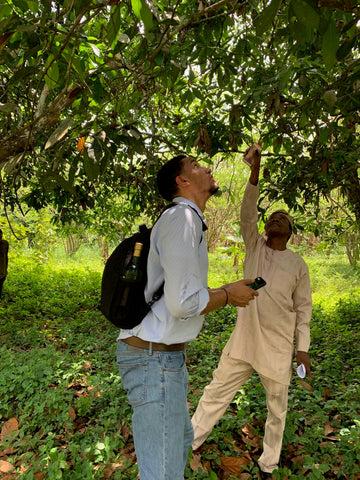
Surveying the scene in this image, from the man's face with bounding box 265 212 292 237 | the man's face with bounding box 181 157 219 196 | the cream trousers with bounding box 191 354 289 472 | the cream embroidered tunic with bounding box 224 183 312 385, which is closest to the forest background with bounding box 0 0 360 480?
the cream trousers with bounding box 191 354 289 472

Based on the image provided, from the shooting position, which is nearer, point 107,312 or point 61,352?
point 107,312

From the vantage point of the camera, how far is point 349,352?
4555 millimetres

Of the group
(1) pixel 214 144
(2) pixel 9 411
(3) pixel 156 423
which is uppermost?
(1) pixel 214 144

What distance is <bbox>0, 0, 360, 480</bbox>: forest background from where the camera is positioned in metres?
1.43

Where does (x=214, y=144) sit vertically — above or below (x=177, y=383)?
above

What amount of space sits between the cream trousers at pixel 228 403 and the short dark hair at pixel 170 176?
4.53 feet

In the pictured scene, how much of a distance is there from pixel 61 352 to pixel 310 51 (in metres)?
4.21

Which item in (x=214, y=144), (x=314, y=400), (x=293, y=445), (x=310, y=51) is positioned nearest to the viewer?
(x=310, y=51)

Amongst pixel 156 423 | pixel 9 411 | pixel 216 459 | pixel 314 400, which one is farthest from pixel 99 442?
pixel 314 400

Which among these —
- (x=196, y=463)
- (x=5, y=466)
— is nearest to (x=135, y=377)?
(x=196, y=463)

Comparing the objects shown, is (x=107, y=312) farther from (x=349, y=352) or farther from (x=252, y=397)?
(x=349, y=352)

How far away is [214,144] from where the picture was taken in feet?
10.3

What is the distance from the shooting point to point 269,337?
246 centimetres

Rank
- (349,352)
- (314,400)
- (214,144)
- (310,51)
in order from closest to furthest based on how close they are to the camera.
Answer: (310,51) < (214,144) < (314,400) < (349,352)
